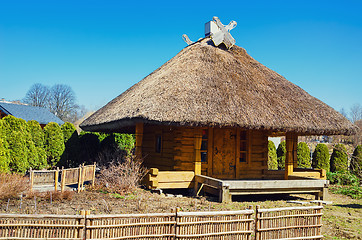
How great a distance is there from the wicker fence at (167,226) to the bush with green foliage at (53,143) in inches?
621

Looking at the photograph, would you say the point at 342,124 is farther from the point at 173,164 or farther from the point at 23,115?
the point at 23,115

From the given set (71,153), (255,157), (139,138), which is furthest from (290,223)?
(71,153)

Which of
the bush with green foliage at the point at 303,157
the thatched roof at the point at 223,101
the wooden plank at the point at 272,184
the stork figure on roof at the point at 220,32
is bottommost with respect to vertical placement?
the wooden plank at the point at 272,184

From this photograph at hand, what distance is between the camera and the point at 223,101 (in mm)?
11969

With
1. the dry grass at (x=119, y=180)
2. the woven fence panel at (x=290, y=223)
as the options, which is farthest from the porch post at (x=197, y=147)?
the woven fence panel at (x=290, y=223)

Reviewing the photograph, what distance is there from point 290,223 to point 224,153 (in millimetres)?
7274

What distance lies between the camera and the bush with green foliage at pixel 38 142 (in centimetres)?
1959

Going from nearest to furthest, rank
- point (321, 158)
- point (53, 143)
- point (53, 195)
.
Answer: point (53, 195) → point (321, 158) → point (53, 143)

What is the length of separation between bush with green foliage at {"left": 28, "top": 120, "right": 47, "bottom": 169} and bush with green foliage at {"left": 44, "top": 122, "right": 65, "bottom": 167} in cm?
51

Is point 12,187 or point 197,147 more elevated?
point 197,147

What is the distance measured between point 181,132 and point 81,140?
11220 millimetres

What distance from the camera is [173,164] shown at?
13422 millimetres

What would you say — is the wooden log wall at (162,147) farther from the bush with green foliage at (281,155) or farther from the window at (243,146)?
the bush with green foliage at (281,155)

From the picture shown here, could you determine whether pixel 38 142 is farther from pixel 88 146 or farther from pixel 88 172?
pixel 88 172
